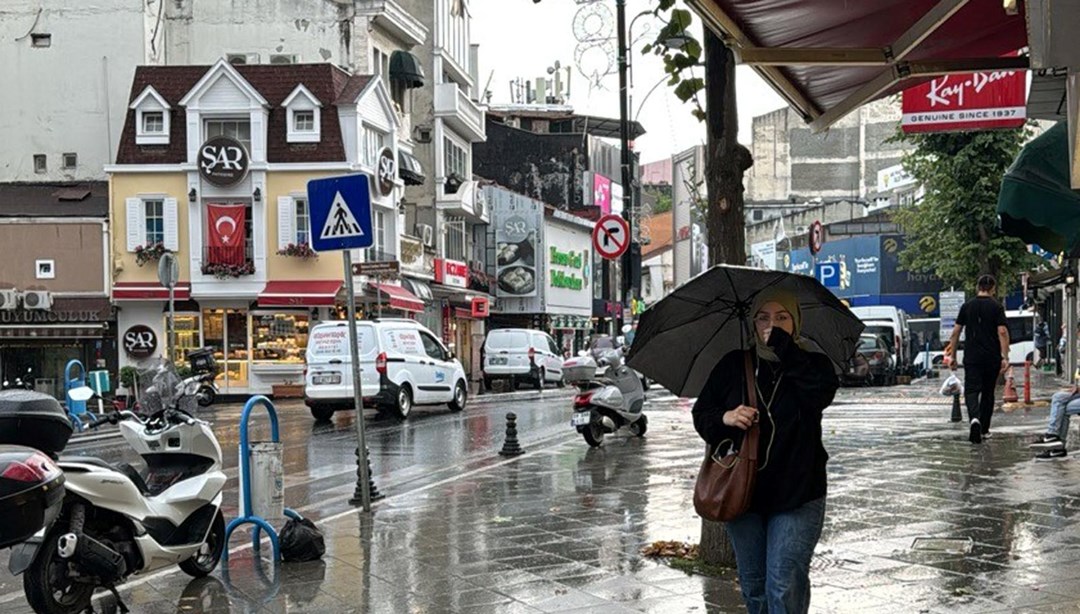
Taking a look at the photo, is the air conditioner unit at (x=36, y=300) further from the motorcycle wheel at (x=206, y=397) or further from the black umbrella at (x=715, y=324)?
the black umbrella at (x=715, y=324)

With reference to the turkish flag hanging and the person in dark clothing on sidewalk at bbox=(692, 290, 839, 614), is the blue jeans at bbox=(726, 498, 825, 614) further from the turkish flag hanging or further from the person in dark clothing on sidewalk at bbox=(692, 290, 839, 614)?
the turkish flag hanging

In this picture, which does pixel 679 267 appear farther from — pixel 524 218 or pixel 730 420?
pixel 524 218

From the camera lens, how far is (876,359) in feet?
111

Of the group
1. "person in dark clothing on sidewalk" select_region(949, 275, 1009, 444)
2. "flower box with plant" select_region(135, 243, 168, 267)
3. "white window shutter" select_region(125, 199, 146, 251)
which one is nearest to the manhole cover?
"person in dark clothing on sidewalk" select_region(949, 275, 1009, 444)

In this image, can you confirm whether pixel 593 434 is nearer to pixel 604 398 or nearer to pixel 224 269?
pixel 604 398

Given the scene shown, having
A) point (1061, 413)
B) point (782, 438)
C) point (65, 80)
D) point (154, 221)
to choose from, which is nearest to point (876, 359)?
point (1061, 413)

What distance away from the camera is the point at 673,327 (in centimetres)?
608

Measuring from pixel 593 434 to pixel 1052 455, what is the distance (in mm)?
5847

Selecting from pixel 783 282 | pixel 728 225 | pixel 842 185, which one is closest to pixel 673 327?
pixel 783 282

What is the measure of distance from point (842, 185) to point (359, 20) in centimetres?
5045

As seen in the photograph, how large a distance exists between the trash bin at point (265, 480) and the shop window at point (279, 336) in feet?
101

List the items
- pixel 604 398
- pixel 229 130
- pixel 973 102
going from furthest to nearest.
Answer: pixel 229 130 → pixel 604 398 → pixel 973 102

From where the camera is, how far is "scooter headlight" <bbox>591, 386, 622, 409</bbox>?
54.0 feet

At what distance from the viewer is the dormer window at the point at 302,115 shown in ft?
131
